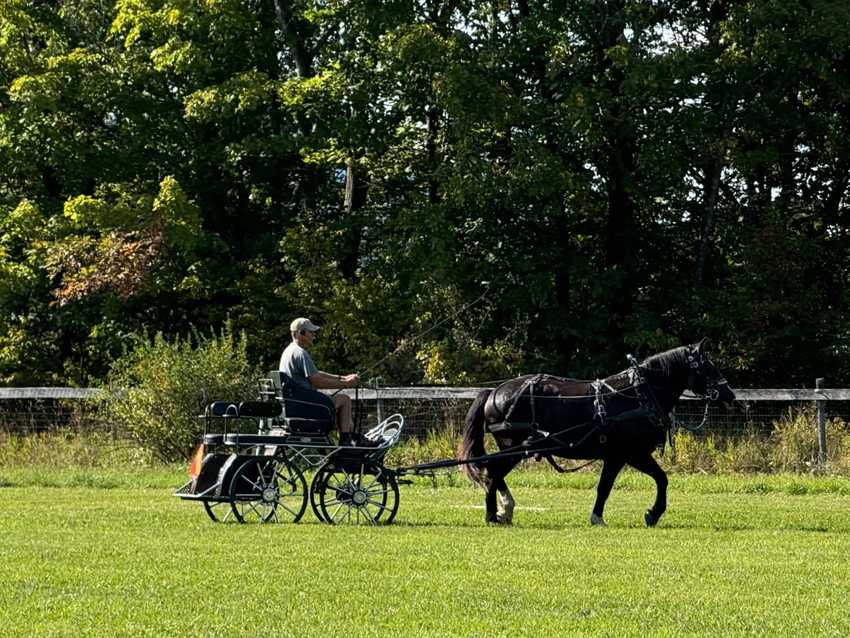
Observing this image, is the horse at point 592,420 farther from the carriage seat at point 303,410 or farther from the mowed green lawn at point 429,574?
the carriage seat at point 303,410

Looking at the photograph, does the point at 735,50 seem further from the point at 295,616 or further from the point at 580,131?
the point at 295,616

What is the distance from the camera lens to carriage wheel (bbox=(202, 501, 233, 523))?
15.1 m

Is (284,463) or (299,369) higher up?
(299,369)

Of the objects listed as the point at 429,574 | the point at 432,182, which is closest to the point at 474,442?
the point at 429,574

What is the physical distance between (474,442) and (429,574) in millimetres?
5072

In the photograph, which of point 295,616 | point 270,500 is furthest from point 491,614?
point 270,500

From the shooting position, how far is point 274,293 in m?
32.3

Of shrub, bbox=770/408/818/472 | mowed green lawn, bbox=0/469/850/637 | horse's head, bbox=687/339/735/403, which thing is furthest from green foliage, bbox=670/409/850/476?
horse's head, bbox=687/339/735/403

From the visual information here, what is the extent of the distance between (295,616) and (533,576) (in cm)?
232

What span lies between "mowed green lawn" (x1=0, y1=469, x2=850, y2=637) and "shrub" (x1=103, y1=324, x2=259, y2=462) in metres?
6.83

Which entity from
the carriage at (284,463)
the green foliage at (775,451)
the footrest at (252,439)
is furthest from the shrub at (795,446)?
the footrest at (252,439)

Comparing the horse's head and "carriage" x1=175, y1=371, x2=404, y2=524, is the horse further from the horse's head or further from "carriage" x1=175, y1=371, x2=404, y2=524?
"carriage" x1=175, y1=371, x2=404, y2=524

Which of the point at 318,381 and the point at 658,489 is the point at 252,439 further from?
the point at 658,489

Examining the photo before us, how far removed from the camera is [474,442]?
15805 mm
